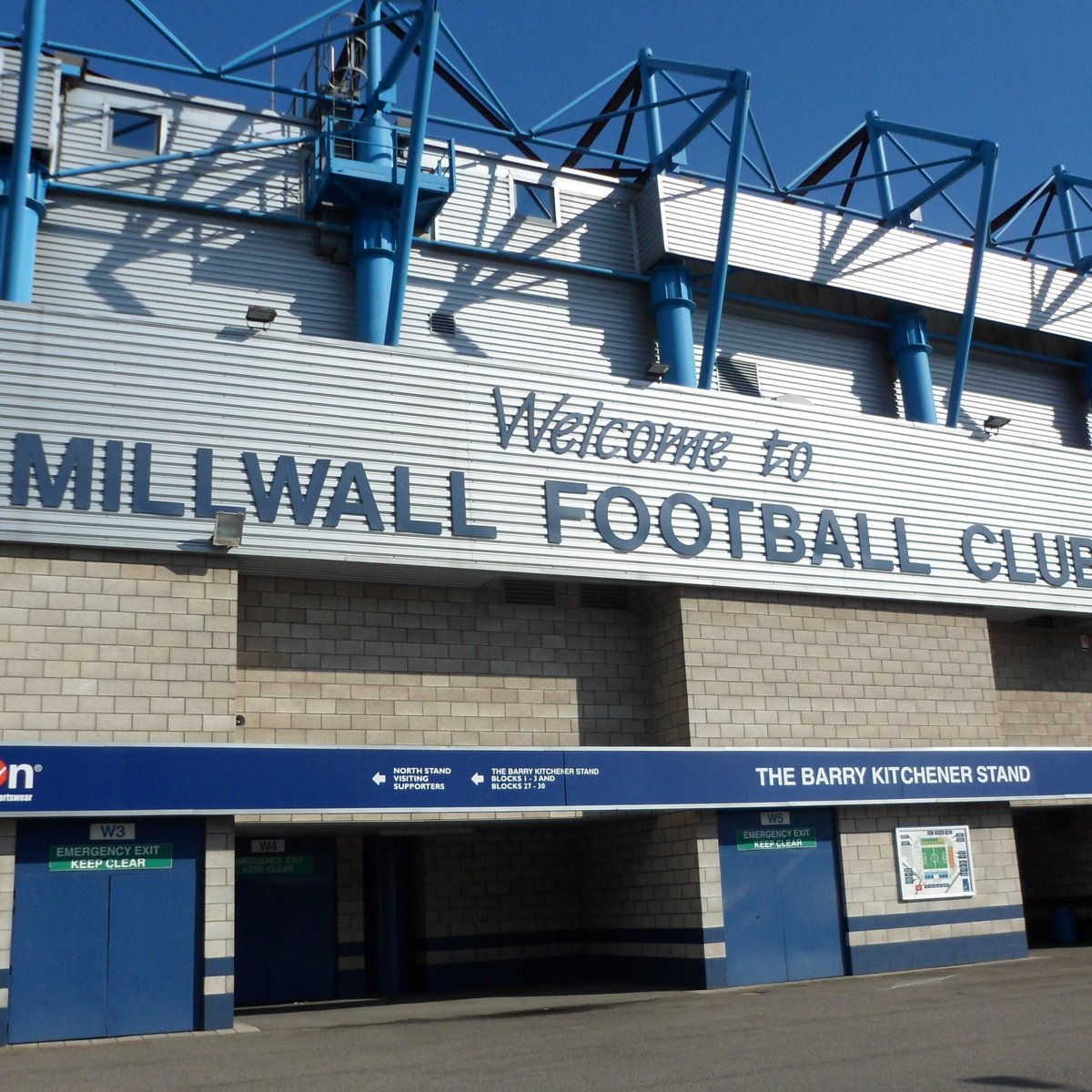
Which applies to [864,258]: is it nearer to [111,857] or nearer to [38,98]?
[38,98]

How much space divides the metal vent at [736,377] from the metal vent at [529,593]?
6938 mm

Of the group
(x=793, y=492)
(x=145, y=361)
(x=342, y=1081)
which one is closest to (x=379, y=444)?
(x=145, y=361)

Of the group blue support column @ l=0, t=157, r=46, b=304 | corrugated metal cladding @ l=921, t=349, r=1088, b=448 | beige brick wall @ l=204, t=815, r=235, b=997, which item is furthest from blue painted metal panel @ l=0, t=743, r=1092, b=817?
corrugated metal cladding @ l=921, t=349, r=1088, b=448

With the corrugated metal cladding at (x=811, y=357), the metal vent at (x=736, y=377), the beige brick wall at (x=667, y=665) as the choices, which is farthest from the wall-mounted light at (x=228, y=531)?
the corrugated metal cladding at (x=811, y=357)

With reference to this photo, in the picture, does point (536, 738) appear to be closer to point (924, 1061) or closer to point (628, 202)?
point (924, 1061)

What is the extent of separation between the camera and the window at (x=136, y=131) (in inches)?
846

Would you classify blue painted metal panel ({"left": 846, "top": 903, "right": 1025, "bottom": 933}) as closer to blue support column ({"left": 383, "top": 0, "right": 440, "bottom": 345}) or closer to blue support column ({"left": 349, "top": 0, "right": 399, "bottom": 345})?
blue support column ({"left": 383, "top": 0, "right": 440, "bottom": 345})

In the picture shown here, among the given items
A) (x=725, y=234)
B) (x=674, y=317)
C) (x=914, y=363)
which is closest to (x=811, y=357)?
(x=914, y=363)

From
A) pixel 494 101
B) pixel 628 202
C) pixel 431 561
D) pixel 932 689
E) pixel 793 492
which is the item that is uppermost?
pixel 494 101

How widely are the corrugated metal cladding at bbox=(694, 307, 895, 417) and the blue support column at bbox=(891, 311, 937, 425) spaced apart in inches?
14.1

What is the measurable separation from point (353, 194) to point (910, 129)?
13.0 m

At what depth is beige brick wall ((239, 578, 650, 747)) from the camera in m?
17.6

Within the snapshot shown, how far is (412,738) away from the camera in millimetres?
18109

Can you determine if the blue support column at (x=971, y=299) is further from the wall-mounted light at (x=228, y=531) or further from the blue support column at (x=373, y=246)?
the wall-mounted light at (x=228, y=531)
